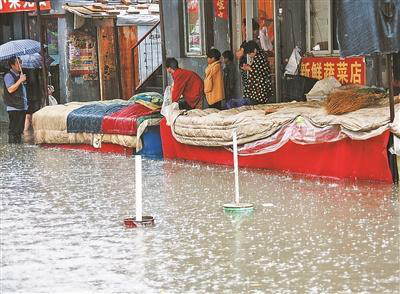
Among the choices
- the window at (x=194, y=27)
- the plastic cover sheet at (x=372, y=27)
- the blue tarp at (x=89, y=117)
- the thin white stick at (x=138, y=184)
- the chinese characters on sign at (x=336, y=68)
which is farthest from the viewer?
the window at (x=194, y=27)

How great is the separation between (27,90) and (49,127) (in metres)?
3.36

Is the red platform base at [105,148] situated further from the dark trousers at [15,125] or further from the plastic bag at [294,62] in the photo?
the plastic bag at [294,62]

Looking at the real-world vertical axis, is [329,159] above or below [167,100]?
below

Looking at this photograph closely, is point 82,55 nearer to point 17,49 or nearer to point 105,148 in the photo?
point 17,49

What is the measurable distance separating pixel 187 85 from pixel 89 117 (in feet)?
7.29

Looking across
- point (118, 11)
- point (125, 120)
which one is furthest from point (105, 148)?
point (118, 11)

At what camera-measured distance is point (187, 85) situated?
18484 mm

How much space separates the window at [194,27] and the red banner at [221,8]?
44 cm

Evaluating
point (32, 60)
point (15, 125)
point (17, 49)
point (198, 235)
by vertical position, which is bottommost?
point (198, 235)

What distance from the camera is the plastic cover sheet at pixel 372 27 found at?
12680 millimetres

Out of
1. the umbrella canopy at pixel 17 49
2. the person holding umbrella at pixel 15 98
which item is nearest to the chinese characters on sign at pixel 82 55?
the umbrella canopy at pixel 17 49

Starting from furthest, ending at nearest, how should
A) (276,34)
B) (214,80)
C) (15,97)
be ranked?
(15,97) < (214,80) < (276,34)

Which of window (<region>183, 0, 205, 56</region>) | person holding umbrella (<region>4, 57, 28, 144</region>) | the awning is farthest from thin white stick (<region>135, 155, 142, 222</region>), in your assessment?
the awning

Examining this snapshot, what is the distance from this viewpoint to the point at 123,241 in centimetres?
1066
